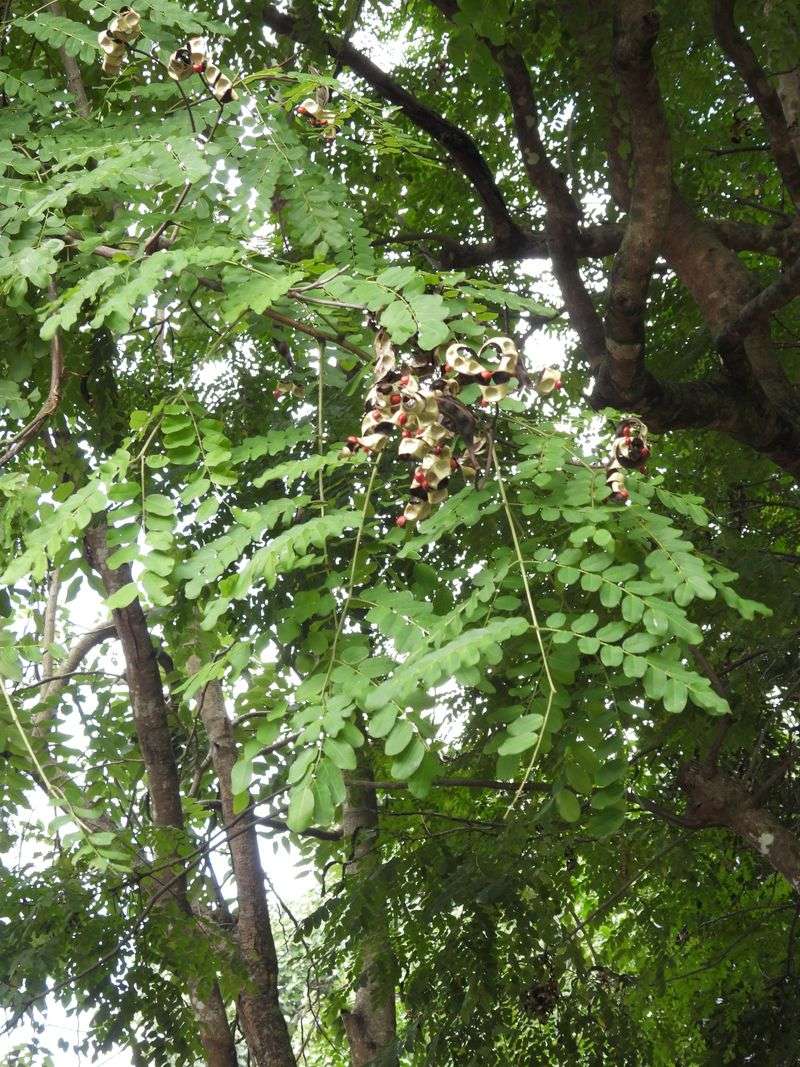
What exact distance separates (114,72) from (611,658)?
135 centimetres

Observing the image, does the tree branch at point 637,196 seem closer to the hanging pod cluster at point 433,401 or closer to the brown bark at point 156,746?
the brown bark at point 156,746

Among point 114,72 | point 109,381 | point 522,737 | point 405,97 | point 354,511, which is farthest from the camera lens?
point 405,97

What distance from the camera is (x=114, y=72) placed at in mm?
2102

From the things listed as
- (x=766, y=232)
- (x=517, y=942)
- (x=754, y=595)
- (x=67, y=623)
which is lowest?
(x=517, y=942)

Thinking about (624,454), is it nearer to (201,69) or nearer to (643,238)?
(201,69)

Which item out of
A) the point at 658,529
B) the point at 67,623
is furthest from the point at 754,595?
the point at 67,623

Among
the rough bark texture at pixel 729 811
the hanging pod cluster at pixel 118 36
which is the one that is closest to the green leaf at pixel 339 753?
the hanging pod cluster at pixel 118 36

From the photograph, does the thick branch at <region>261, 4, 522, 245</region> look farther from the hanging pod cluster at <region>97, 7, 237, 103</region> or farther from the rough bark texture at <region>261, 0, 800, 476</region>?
the hanging pod cluster at <region>97, 7, 237, 103</region>

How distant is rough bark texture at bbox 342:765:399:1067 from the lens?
11.4ft

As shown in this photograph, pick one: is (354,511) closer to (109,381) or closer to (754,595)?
(109,381)

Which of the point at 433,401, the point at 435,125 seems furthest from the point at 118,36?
the point at 435,125

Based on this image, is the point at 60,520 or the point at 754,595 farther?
the point at 754,595

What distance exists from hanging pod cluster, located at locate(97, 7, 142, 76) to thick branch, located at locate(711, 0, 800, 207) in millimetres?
2463

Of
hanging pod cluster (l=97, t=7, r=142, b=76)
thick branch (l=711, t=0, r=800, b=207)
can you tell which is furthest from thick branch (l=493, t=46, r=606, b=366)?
hanging pod cluster (l=97, t=7, r=142, b=76)
